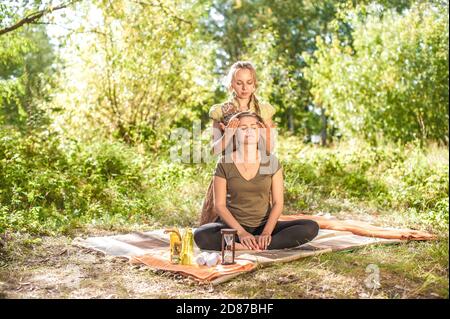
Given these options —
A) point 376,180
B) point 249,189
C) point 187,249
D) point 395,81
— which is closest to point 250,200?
point 249,189

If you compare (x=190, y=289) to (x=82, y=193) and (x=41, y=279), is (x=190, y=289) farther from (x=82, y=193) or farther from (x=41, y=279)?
(x=82, y=193)

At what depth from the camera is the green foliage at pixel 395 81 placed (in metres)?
8.89

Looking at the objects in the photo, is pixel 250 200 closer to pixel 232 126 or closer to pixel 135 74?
pixel 232 126

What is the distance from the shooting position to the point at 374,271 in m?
3.16

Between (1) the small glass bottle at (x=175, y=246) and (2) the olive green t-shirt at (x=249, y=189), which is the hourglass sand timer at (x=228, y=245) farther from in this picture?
(2) the olive green t-shirt at (x=249, y=189)

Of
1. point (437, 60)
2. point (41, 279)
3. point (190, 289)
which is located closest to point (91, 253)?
point (41, 279)

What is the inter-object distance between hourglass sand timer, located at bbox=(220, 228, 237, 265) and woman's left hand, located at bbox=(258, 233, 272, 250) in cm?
35

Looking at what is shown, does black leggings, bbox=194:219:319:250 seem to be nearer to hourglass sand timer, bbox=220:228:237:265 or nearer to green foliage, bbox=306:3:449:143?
hourglass sand timer, bbox=220:228:237:265

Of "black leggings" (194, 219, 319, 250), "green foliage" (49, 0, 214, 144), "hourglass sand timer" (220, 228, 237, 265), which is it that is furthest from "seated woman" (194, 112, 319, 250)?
"green foliage" (49, 0, 214, 144)

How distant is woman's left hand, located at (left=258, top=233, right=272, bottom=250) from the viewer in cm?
391

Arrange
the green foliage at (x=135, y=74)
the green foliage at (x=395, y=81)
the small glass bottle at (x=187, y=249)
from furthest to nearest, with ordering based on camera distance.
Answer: the green foliage at (x=395, y=81) → the green foliage at (x=135, y=74) → the small glass bottle at (x=187, y=249)

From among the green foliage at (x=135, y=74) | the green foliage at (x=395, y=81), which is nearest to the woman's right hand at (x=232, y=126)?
the green foliage at (x=135, y=74)
